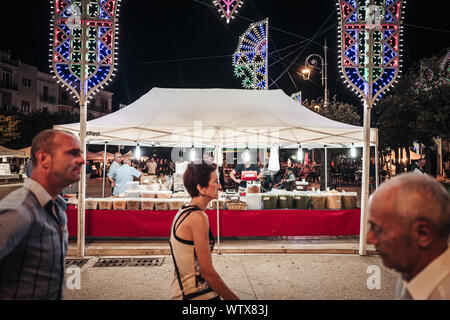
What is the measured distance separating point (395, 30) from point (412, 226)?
6986 millimetres

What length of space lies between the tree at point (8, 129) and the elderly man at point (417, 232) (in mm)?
43009

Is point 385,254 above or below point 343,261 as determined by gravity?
above

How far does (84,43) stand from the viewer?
20.7 feet

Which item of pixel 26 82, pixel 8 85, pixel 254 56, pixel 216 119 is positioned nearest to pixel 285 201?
pixel 216 119

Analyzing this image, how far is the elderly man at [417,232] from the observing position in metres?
1.03

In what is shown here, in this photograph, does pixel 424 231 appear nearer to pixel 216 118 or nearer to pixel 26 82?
pixel 216 118

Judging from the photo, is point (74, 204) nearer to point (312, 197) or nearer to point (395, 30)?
point (312, 197)

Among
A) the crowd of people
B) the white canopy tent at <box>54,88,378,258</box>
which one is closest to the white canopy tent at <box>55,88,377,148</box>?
the white canopy tent at <box>54,88,378,258</box>

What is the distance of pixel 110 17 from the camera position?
6457mm

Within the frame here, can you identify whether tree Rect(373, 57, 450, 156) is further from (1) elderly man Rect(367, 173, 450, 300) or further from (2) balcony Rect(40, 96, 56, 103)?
(2) balcony Rect(40, 96, 56, 103)

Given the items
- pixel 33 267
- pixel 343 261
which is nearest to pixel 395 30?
pixel 343 261

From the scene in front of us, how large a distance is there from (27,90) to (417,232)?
57.7 m

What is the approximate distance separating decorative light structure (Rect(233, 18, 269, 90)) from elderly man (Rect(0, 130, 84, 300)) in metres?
15.3

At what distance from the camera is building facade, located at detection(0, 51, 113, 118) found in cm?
4397
